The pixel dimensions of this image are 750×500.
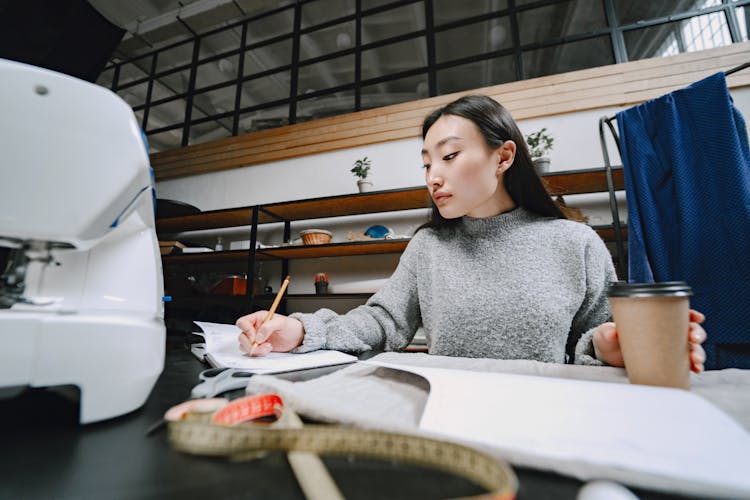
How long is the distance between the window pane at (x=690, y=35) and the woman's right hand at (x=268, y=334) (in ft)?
10.3

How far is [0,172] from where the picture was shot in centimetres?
35

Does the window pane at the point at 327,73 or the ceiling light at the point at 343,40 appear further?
the window pane at the point at 327,73

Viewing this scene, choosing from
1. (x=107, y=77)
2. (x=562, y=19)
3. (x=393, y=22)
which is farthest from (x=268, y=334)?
(x=107, y=77)

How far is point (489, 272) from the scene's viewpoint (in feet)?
3.22

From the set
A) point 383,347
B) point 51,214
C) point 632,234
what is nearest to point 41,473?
point 51,214

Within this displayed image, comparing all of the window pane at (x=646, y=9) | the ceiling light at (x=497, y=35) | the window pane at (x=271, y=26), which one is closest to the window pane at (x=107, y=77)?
the window pane at (x=271, y=26)

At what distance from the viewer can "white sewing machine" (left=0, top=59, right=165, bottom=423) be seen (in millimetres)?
330

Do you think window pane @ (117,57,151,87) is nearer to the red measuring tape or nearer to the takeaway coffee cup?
the red measuring tape

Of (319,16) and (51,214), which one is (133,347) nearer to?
(51,214)

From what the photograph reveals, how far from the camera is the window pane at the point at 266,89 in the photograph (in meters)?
3.86

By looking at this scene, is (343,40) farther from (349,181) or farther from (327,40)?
(349,181)

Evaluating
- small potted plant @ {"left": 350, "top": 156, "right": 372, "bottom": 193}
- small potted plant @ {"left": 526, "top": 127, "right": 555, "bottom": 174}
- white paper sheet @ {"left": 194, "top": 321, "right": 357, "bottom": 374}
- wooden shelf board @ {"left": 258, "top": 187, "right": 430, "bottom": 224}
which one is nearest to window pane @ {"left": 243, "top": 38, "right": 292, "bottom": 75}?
small potted plant @ {"left": 350, "top": 156, "right": 372, "bottom": 193}

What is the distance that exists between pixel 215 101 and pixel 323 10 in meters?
2.10

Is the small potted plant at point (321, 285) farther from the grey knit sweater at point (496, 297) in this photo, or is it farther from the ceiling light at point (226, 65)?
the ceiling light at point (226, 65)
